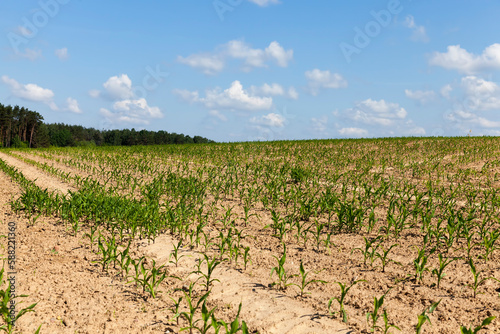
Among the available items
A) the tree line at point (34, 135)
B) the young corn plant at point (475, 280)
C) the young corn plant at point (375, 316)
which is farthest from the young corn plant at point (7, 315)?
the tree line at point (34, 135)

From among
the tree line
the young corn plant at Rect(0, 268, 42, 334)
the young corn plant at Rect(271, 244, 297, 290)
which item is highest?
the tree line

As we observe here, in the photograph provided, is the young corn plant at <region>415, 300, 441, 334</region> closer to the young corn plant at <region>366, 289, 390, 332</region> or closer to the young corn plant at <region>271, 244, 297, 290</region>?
the young corn plant at <region>366, 289, 390, 332</region>

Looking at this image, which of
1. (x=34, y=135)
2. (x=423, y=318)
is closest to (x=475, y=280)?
(x=423, y=318)

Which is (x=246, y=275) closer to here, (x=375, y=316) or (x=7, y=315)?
(x=375, y=316)

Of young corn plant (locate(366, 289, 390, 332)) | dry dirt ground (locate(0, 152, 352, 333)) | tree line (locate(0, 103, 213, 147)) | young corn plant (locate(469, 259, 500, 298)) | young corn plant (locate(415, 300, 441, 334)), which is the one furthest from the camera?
tree line (locate(0, 103, 213, 147))

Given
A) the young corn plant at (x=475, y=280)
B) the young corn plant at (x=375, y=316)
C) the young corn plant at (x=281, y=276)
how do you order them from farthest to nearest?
1. the young corn plant at (x=281, y=276)
2. the young corn plant at (x=475, y=280)
3. the young corn plant at (x=375, y=316)

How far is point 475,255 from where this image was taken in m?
4.88

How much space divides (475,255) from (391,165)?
996cm

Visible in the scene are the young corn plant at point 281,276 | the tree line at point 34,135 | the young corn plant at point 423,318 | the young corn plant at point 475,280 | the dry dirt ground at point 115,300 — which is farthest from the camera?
the tree line at point 34,135

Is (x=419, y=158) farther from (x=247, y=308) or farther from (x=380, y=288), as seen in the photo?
(x=247, y=308)

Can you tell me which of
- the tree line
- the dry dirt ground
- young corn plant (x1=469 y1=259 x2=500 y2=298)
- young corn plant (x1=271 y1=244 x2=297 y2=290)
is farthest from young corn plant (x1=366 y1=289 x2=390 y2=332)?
the tree line

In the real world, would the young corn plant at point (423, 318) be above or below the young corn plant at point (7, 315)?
above

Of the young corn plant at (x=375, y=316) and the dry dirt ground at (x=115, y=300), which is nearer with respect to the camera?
the young corn plant at (x=375, y=316)

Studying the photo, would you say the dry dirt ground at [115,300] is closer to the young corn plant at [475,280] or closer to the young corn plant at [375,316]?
the young corn plant at [375,316]
